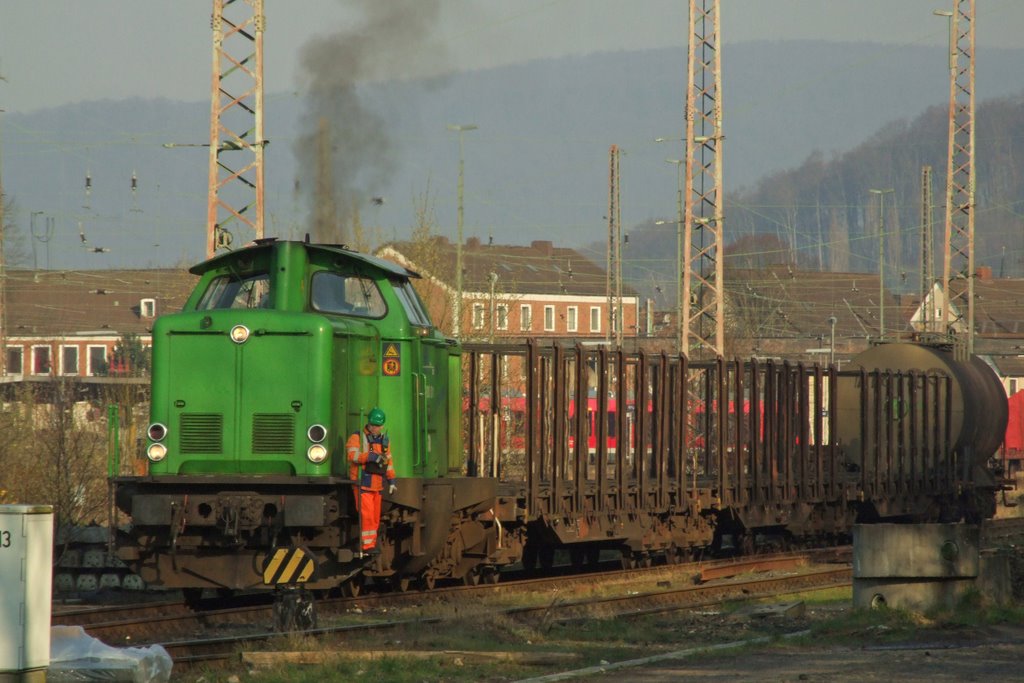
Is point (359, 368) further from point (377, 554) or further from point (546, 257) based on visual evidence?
point (546, 257)

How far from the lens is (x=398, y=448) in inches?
608

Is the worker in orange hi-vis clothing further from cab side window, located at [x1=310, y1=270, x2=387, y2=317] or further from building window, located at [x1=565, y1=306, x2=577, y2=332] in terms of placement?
building window, located at [x1=565, y1=306, x2=577, y2=332]

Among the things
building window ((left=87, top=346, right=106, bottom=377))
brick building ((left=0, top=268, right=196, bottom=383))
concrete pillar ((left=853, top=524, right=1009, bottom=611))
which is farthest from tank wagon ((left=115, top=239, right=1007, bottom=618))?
building window ((left=87, top=346, right=106, bottom=377))

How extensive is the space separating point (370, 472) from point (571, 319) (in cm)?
7387

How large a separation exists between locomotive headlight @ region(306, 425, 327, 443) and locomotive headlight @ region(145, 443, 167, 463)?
1.47 metres

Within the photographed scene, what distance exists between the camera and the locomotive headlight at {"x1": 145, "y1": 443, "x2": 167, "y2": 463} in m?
14.5

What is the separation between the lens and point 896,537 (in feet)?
50.1

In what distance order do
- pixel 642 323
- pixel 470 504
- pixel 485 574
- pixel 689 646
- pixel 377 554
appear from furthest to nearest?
pixel 642 323, pixel 485 574, pixel 470 504, pixel 377 554, pixel 689 646

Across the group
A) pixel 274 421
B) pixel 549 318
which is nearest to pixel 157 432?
pixel 274 421

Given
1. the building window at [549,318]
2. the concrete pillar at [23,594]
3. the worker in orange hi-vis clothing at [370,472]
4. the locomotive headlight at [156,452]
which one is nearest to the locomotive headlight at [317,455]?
the worker in orange hi-vis clothing at [370,472]

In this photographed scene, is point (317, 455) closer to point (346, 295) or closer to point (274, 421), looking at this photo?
point (274, 421)

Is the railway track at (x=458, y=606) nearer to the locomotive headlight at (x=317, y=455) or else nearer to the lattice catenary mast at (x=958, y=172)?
the locomotive headlight at (x=317, y=455)

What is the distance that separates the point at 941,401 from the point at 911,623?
19.2 metres

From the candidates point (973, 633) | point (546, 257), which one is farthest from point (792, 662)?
point (546, 257)
